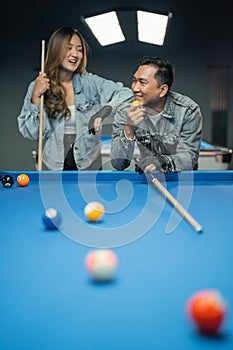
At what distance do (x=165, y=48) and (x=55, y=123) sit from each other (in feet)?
12.0

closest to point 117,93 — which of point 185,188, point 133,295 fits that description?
point 185,188

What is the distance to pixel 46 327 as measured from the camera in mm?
723

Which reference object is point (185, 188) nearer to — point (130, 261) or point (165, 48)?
point (130, 261)

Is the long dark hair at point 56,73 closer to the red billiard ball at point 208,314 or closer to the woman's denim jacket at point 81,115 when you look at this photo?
the woman's denim jacket at point 81,115

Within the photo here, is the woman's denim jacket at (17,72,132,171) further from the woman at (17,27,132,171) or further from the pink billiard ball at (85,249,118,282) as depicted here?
the pink billiard ball at (85,249,118,282)

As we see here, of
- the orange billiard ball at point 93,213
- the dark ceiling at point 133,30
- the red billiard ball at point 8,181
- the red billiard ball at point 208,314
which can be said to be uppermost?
the dark ceiling at point 133,30

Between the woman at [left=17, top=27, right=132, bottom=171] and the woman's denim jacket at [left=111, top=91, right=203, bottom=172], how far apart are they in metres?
0.24

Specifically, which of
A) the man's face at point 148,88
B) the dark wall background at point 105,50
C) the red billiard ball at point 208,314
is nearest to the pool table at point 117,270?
the red billiard ball at point 208,314

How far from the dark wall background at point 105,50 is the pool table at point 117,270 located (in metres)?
4.36

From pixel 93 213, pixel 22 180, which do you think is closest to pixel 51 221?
pixel 93 213

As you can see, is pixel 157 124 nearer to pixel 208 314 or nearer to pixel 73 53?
pixel 73 53

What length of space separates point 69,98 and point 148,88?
1.59ft

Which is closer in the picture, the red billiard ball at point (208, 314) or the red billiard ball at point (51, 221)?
the red billiard ball at point (208, 314)

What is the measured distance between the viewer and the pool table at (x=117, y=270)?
2.30ft
